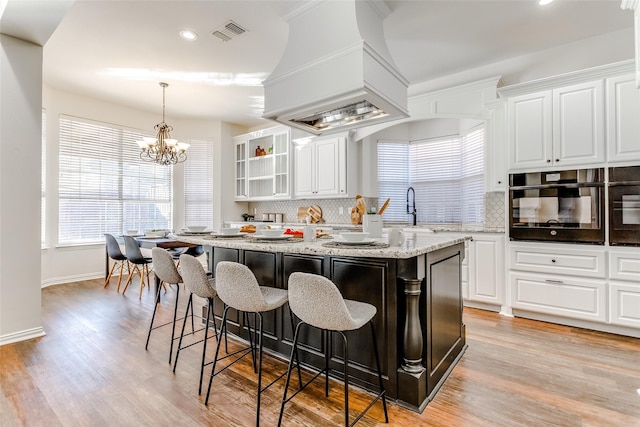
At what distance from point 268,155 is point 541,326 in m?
5.00

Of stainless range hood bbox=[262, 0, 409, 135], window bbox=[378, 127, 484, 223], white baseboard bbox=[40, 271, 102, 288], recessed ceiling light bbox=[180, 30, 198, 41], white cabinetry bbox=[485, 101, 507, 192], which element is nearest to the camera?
stainless range hood bbox=[262, 0, 409, 135]

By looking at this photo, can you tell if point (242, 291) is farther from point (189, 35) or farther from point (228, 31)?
point (189, 35)

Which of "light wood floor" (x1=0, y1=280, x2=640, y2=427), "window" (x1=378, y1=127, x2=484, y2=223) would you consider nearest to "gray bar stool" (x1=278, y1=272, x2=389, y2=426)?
"light wood floor" (x1=0, y1=280, x2=640, y2=427)

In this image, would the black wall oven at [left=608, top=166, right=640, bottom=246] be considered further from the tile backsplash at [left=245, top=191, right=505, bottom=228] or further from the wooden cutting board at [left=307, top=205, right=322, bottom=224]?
the wooden cutting board at [left=307, top=205, right=322, bottom=224]

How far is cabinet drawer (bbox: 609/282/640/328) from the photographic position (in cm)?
287

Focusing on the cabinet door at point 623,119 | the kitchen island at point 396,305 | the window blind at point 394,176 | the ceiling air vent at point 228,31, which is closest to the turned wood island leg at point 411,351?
the kitchen island at point 396,305

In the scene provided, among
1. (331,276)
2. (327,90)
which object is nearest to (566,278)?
(331,276)

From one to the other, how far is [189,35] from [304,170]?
106 inches

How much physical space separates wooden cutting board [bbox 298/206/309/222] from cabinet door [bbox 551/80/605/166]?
3.76 meters

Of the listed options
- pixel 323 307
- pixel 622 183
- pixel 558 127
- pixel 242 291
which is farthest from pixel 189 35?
pixel 622 183

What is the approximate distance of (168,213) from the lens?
632 centimetres

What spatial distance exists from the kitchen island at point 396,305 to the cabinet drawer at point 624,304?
1.74 meters

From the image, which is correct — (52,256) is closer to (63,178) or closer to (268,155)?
(63,178)

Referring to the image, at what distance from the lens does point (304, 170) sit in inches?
218
